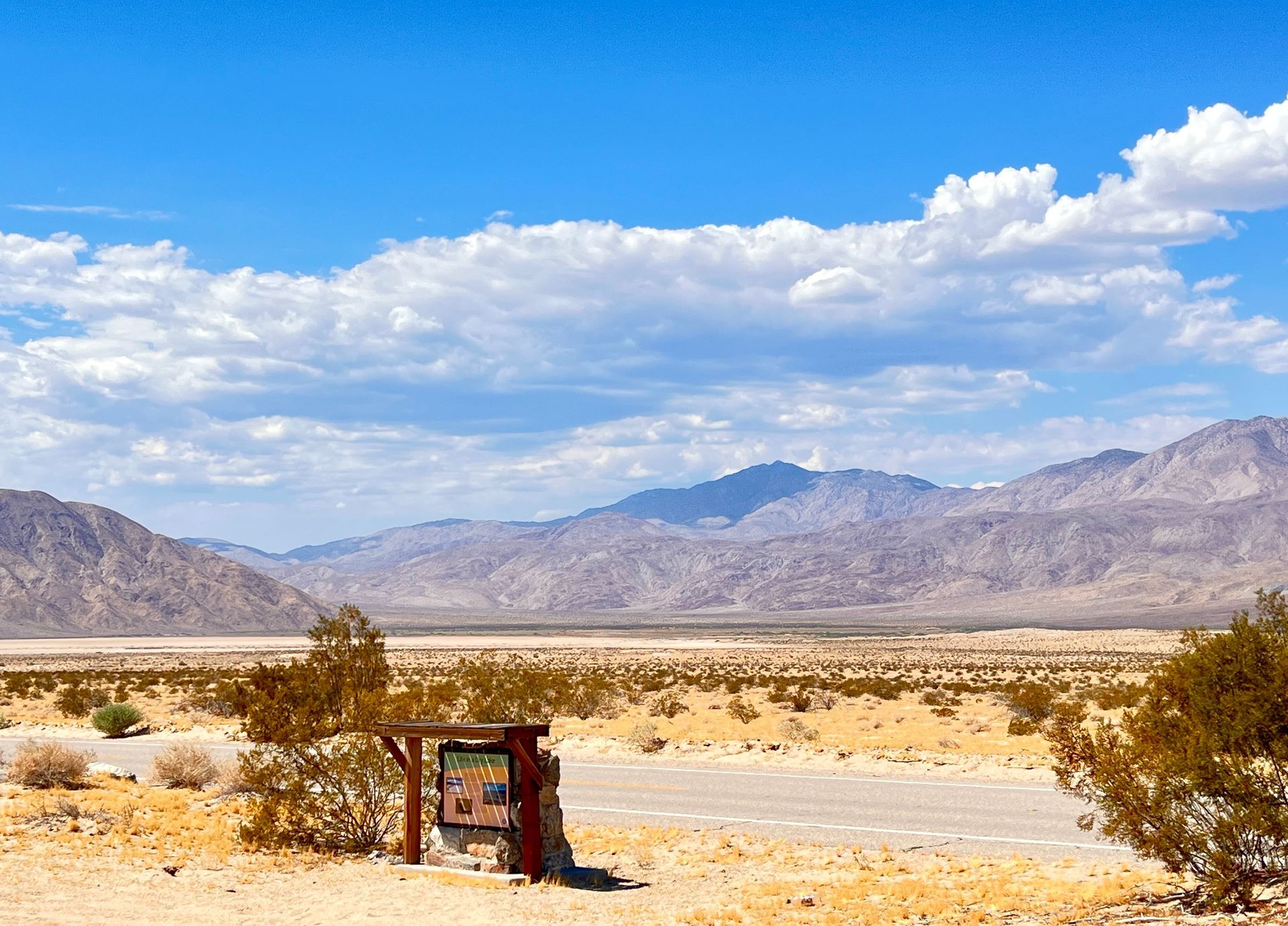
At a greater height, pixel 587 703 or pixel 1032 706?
pixel 587 703

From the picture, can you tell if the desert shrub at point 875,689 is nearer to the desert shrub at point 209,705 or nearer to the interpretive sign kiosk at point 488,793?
the desert shrub at point 209,705

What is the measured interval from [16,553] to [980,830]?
192951 mm

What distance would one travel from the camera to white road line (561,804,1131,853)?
14.4 meters

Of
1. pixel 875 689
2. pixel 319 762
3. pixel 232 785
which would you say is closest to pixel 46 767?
pixel 232 785

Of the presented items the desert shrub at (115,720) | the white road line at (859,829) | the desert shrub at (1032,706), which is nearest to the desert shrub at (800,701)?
the desert shrub at (1032,706)

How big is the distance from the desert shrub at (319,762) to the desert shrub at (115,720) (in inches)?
639

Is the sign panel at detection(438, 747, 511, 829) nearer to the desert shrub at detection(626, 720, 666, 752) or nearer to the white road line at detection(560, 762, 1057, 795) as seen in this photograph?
the white road line at detection(560, 762, 1057, 795)

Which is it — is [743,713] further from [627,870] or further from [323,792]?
[323,792]

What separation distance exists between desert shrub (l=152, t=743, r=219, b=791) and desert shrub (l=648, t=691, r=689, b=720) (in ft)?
51.9

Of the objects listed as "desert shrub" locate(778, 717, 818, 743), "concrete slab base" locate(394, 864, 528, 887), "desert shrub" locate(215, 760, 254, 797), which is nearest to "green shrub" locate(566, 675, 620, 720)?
"desert shrub" locate(778, 717, 818, 743)

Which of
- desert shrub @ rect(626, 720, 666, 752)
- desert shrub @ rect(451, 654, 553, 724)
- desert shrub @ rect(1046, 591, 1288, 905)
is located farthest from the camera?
desert shrub @ rect(626, 720, 666, 752)

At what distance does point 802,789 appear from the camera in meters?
19.6

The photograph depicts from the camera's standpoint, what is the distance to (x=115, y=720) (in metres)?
30.5

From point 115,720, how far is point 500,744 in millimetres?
20640
